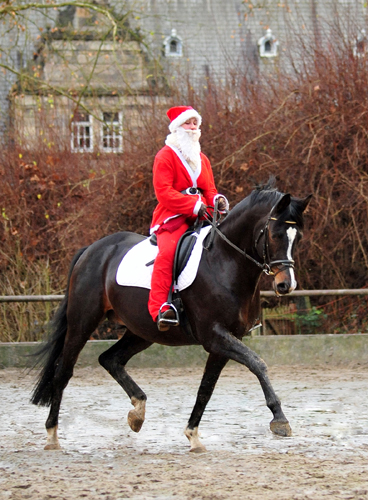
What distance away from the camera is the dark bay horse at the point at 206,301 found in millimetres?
4887

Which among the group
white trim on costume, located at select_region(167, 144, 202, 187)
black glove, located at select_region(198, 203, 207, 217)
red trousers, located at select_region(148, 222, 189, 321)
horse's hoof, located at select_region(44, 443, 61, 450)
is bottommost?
horse's hoof, located at select_region(44, 443, 61, 450)

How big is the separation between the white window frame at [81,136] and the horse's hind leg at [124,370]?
8351mm

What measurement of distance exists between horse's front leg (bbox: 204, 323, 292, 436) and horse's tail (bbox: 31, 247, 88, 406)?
1670 mm

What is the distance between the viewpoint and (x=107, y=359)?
6.21 meters

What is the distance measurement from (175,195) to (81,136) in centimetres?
963

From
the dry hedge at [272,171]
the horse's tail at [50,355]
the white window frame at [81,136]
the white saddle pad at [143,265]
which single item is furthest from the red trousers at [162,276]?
the white window frame at [81,136]

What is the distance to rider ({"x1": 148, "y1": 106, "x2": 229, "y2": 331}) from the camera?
543cm

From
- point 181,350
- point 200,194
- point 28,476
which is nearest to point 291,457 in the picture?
point 28,476

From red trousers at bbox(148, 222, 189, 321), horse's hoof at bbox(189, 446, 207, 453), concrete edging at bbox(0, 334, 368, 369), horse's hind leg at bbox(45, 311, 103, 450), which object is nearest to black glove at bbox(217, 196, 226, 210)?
red trousers at bbox(148, 222, 189, 321)

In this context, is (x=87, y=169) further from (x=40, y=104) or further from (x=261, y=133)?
(x=261, y=133)

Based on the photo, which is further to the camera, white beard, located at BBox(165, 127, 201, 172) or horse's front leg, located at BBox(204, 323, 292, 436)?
white beard, located at BBox(165, 127, 201, 172)

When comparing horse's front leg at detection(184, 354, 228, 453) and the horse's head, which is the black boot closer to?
horse's front leg at detection(184, 354, 228, 453)

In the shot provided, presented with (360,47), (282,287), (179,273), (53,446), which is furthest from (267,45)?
(282,287)

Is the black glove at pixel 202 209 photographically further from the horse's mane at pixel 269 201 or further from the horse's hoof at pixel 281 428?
the horse's hoof at pixel 281 428
